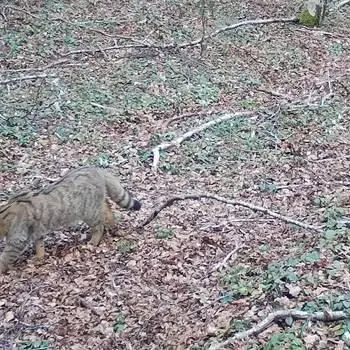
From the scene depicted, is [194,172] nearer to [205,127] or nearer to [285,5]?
[205,127]

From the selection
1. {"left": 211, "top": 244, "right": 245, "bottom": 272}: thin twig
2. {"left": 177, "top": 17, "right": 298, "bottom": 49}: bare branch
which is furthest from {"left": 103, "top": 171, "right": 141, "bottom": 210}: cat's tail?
{"left": 177, "top": 17, "right": 298, "bottom": 49}: bare branch

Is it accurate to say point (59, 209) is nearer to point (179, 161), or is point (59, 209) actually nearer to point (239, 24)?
point (179, 161)

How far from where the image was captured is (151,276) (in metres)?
5.82

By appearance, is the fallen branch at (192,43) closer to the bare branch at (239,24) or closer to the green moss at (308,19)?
the bare branch at (239,24)

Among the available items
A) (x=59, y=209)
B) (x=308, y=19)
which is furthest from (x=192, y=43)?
(x=59, y=209)

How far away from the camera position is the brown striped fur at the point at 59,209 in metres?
6.07

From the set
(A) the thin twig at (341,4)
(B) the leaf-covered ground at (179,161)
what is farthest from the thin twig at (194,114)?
(A) the thin twig at (341,4)

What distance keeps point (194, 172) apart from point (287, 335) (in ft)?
13.6

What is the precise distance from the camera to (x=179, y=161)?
27.6ft

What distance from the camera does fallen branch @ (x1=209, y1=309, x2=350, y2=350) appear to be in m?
4.32

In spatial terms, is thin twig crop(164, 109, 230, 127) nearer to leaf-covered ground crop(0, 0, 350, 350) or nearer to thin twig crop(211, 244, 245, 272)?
leaf-covered ground crop(0, 0, 350, 350)

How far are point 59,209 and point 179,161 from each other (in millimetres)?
2511

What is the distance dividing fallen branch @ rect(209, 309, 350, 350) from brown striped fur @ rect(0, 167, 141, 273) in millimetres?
2451

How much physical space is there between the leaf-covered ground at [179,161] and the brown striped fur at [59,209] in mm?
206
